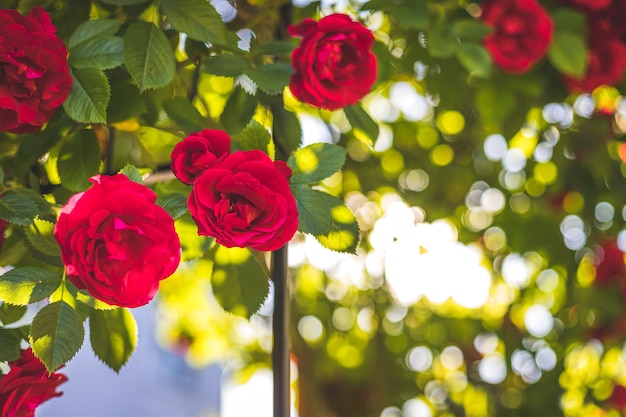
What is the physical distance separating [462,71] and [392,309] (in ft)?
3.71

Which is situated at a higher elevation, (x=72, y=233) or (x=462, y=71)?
(x=72, y=233)

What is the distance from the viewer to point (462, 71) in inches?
55.2

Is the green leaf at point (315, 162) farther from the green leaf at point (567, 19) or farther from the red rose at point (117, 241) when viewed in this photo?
the green leaf at point (567, 19)

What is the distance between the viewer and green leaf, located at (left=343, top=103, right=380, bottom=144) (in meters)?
0.86

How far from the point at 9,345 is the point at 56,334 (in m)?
0.10

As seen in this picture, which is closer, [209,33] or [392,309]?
[209,33]

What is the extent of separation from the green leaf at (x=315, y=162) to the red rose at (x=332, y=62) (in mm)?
94

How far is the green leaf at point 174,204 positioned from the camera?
0.62 m

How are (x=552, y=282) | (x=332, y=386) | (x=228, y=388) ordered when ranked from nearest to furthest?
(x=552, y=282)
(x=332, y=386)
(x=228, y=388)

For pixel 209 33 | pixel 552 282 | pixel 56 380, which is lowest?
pixel 552 282

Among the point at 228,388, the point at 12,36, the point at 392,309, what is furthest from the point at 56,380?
the point at 228,388

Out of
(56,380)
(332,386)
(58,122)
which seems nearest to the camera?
(56,380)

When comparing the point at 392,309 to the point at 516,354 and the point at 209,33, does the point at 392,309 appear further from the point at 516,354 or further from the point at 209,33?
the point at 209,33

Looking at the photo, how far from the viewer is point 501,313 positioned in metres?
2.50
